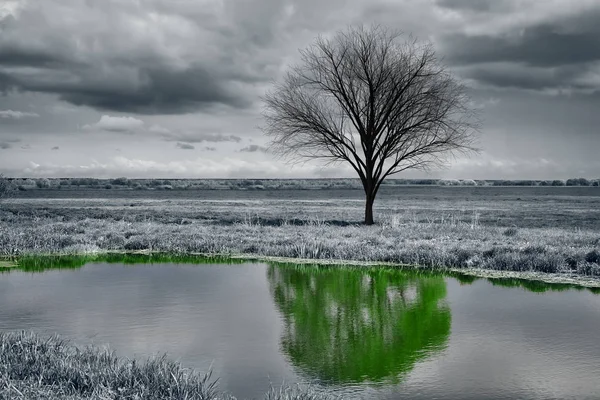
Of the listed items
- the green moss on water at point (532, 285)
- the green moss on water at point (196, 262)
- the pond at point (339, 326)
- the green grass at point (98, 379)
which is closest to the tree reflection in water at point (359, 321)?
the pond at point (339, 326)

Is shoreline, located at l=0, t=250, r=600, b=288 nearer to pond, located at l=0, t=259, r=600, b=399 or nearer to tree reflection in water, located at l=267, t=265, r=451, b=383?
pond, located at l=0, t=259, r=600, b=399

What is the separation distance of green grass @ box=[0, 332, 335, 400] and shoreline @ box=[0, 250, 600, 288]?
11.7m

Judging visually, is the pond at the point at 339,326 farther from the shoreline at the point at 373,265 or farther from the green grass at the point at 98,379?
the shoreline at the point at 373,265

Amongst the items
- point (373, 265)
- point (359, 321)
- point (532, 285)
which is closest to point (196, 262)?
point (373, 265)

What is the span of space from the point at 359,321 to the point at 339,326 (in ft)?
2.04

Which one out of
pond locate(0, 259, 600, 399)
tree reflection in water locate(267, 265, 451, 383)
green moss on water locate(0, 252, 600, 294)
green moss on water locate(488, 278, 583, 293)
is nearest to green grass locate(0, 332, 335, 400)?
pond locate(0, 259, 600, 399)

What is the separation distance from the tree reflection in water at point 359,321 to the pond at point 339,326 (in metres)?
0.03

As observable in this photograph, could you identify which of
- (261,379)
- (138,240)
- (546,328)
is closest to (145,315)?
(261,379)

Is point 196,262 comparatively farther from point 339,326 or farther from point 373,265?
point 339,326

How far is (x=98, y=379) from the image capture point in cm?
798

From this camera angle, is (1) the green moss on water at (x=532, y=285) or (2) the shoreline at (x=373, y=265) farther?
(2) the shoreline at (x=373, y=265)

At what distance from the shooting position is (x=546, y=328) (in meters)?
12.0

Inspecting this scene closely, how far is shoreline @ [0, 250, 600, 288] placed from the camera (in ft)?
57.5

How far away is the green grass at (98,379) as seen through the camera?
24.8 ft
